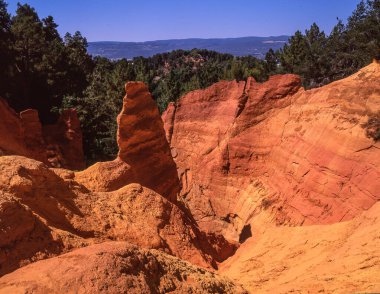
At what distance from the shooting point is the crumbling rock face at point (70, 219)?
278 inches

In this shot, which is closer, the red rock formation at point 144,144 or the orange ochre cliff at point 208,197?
the orange ochre cliff at point 208,197

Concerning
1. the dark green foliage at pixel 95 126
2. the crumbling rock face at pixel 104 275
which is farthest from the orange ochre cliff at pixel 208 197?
the dark green foliage at pixel 95 126

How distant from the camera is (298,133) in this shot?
60.2ft

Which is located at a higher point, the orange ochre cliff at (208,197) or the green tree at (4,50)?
the green tree at (4,50)

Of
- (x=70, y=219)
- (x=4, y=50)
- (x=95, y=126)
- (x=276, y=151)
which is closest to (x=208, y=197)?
(x=276, y=151)

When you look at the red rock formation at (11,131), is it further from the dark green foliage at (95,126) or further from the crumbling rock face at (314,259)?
the crumbling rock face at (314,259)

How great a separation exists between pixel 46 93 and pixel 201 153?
1245cm

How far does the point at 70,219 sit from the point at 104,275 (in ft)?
13.5

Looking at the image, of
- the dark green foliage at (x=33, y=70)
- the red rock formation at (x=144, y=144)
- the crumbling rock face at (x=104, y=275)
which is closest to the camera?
the crumbling rock face at (x=104, y=275)

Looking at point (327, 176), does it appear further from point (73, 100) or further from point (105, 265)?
point (73, 100)

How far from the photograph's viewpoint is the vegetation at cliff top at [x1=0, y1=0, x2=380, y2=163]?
2700 cm

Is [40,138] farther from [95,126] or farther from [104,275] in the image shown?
[104,275]

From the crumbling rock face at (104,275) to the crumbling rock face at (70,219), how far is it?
906 millimetres

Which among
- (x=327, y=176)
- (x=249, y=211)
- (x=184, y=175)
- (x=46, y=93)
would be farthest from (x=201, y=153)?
(x=46, y=93)
